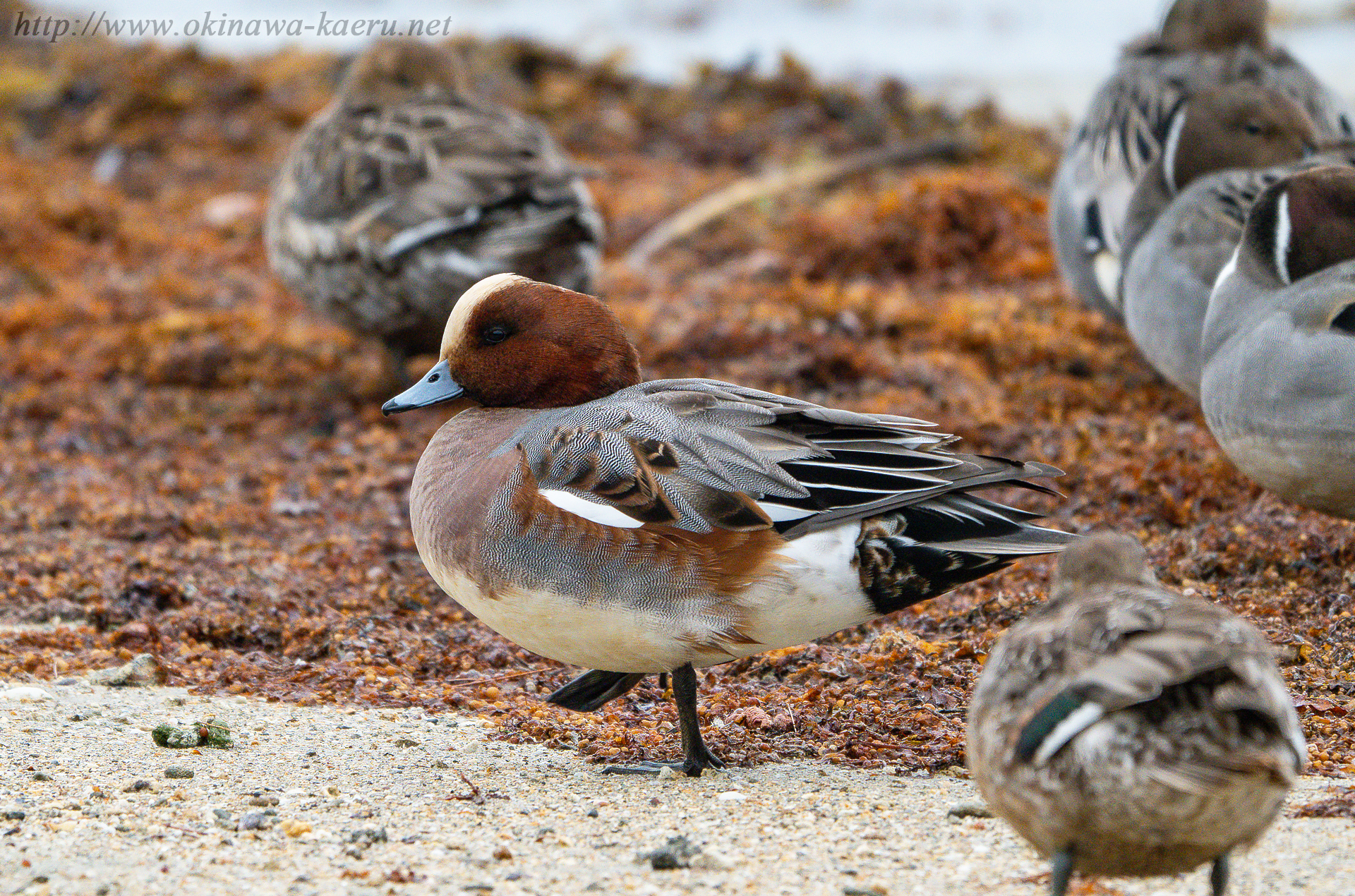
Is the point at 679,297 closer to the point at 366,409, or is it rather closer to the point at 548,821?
the point at 366,409

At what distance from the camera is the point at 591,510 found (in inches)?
128

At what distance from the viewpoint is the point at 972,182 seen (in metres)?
8.42

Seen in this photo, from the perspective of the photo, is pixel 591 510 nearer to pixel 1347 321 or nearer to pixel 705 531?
pixel 705 531

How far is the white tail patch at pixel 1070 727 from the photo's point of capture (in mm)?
2150

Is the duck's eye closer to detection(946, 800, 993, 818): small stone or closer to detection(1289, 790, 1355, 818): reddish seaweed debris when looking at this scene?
detection(1289, 790, 1355, 818): reddish seaweed debris

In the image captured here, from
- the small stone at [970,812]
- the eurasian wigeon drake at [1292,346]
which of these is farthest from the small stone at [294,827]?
the eurasian wigeon drake at [1292,346]

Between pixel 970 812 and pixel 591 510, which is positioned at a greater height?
pixel 591 510

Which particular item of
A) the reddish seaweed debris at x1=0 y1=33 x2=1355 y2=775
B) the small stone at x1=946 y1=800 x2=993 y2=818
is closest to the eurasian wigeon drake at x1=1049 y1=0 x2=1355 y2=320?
the reddish seaweed debris at x1=0 y1=33 x2=1355 y2=775

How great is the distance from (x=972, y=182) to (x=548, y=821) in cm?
622

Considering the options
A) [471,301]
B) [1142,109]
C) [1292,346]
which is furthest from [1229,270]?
[1142,109]

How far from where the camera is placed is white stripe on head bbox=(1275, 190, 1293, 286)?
4.24m

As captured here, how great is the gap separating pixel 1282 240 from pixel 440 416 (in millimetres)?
3707

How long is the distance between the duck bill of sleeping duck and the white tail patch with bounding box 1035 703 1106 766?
6.84ft


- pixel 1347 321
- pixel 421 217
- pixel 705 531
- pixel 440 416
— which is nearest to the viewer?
pixel 705 531
